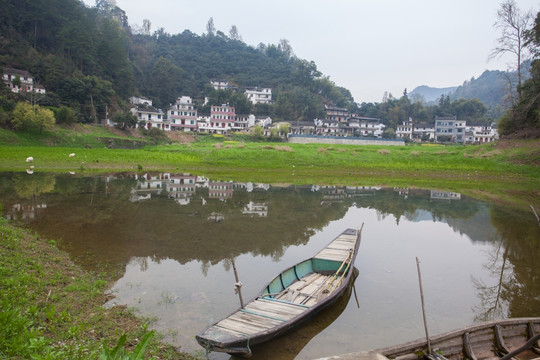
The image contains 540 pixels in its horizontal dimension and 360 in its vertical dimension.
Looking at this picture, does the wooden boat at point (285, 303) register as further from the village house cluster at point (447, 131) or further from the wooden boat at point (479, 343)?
the village house cluster at point (447, 131)

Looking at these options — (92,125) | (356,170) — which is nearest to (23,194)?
(356,170)

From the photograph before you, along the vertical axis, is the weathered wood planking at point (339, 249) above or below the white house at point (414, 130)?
below

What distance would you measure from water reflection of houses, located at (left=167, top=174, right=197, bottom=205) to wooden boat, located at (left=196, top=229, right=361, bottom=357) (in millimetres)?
12067

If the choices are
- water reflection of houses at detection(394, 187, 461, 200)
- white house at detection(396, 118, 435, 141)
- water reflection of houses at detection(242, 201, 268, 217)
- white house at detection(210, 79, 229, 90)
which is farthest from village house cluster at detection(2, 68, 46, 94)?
white house at detection(396, 118, 435, 141)

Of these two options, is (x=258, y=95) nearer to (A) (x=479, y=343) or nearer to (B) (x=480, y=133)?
(B) (x=480, y=133)

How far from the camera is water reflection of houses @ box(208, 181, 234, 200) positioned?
2343 cm

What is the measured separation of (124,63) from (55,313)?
79659 millimetres

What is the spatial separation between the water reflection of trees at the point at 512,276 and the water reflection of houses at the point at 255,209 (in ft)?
35.2

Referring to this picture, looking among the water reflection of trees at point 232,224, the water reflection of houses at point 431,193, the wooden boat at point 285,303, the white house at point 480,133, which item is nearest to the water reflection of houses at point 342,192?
the water reflection of trees at point 232,224

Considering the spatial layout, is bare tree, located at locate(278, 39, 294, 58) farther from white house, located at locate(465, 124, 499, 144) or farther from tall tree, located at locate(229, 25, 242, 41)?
white house, located at locate(465, 124, 499, 144)

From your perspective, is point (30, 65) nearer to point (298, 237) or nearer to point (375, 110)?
point (298, 237)

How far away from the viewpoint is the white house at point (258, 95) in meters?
102

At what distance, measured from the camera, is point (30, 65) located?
6053 cm

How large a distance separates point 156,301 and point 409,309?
6.48 metres
